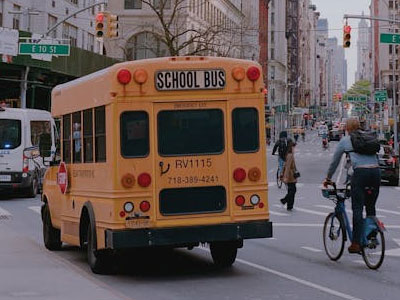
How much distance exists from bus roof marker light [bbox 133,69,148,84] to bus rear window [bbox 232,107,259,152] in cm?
124

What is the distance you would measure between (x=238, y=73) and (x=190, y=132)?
99 cm

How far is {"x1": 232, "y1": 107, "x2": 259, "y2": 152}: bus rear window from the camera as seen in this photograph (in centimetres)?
1097

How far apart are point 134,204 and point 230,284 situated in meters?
1.52

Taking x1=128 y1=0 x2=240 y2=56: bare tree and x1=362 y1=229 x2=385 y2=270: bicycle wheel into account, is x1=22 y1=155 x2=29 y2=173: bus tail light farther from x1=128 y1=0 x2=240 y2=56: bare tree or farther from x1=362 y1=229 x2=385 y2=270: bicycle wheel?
x1=128 y1=0 x2=240 y2=56: bare tree

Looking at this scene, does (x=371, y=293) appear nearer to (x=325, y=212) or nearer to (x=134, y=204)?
(x=134, y=204)

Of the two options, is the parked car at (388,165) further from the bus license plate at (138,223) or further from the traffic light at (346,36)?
the bus license plate at (138,223)

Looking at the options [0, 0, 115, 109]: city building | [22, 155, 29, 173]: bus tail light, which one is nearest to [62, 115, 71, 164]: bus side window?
[22, 155, 29, 173]: bus tail light

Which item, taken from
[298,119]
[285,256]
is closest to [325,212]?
[285,256]

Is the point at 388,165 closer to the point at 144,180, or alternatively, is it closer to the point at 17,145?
the point at 17,145

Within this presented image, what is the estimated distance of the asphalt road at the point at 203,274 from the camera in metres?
9.61

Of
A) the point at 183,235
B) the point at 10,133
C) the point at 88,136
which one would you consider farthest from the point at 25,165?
the point at 183,235

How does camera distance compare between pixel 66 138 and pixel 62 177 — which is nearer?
pixel 62 177

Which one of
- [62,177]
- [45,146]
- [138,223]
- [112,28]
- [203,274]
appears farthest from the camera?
[112,28]

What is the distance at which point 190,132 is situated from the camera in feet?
35.7
